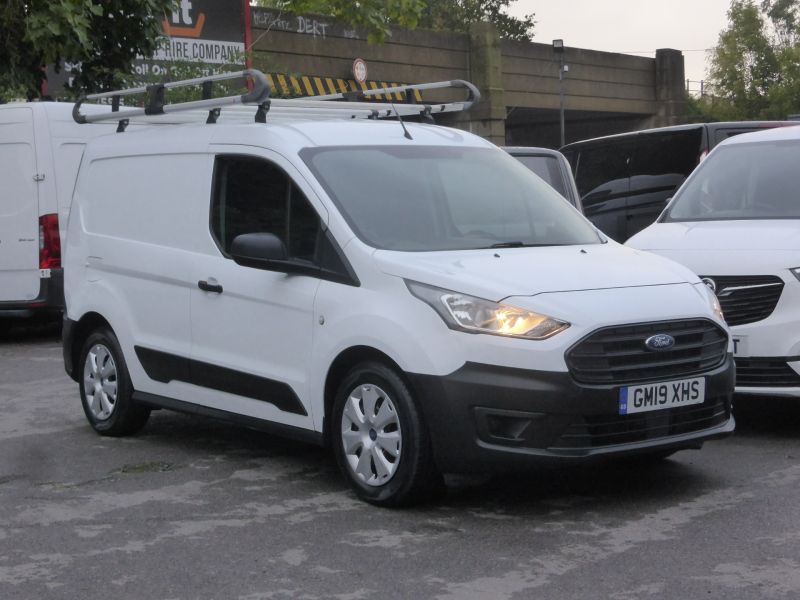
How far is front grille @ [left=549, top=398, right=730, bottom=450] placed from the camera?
19.2 feet

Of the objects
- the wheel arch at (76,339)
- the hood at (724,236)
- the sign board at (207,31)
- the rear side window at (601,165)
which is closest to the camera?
Result: the hood at (724,236)

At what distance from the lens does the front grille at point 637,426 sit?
586cm

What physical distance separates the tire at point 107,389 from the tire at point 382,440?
2053 mm

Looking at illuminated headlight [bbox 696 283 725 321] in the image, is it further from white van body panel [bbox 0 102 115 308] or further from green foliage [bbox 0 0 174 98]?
green foliage [bbox 0 0 174 98]

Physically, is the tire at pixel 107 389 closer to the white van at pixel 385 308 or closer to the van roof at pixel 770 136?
the white van at pixel 385 308

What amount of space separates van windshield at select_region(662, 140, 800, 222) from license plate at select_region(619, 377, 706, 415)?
2661 mm

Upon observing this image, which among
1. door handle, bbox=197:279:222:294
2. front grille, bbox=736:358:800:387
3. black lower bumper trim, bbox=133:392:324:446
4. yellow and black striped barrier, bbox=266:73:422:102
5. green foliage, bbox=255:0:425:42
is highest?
green foliage, bbox=255:0:425:42

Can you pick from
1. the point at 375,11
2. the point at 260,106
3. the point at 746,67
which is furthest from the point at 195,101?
the point at 746,67

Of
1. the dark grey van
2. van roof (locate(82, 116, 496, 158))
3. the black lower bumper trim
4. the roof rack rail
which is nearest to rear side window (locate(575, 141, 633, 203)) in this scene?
the dark grey van

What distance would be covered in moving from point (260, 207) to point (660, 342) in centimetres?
216

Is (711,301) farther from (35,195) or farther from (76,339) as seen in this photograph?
(35,195)

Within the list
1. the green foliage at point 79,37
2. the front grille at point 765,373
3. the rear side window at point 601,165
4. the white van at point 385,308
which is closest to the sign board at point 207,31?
the green foliage at point 79,37

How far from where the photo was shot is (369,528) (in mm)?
5824

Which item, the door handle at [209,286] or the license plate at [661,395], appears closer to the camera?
the license plate at [661,395]
